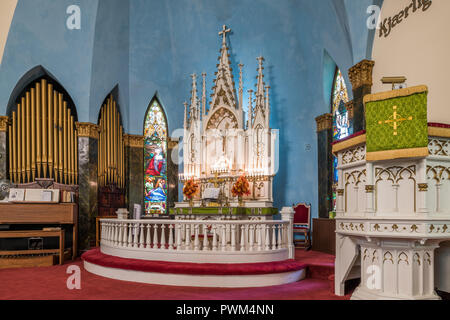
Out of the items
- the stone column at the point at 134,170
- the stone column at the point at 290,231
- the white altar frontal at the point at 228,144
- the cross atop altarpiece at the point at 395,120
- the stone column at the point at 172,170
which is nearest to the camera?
the cross atop altarpiece at the point at 395,120

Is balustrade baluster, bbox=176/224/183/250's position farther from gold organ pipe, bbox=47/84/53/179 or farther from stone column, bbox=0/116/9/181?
stone column, bbox=0/116/9/181

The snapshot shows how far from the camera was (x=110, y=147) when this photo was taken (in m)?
11.3

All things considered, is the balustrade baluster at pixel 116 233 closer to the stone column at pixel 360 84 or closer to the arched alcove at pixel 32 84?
the arched alcove at pixel 32 84

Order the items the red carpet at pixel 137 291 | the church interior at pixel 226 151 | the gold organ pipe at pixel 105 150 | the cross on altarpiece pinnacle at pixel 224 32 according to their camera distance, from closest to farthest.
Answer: the church interior at pixel 226 151, the red carpet at pixel 137 291, the gold organ pipe at pixel 105 150, the cross on altarpiece pinnacle at pixel 224 32

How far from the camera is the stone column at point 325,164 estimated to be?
994cm

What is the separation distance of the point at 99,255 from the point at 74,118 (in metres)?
4.67

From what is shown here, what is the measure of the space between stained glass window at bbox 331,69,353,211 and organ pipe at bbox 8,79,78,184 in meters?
6.92

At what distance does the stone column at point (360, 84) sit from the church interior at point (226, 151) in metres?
0.04

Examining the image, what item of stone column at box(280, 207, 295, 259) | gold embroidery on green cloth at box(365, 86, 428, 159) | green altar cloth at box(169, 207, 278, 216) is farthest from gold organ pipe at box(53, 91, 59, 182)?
gold embroidery on green cloth at box(365, 86, 428, 159)

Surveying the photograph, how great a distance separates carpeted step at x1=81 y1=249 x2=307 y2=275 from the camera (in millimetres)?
5652

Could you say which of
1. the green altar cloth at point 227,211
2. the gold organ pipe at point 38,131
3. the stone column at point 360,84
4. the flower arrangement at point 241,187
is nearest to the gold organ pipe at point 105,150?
the gold organ pipe at point 38,131
